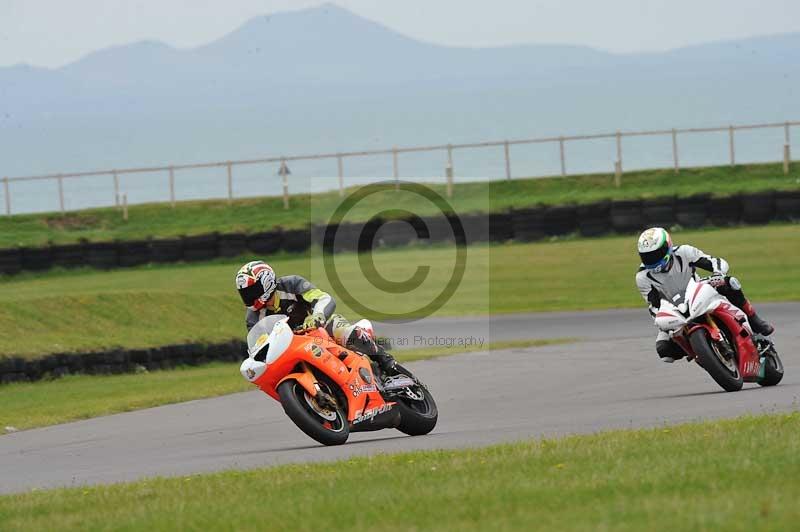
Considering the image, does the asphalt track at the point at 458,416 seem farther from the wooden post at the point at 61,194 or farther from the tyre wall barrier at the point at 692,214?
the wooden post at the point at 61,194

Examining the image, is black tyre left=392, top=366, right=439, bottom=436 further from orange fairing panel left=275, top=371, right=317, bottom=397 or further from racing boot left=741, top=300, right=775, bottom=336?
racing boot left=741, top=300, right=775, bottom=336

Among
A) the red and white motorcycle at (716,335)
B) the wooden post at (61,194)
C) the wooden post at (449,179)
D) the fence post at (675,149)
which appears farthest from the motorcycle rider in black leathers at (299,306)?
the wooden post at (61,194)

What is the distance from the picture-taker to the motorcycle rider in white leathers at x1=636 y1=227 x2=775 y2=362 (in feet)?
43.1

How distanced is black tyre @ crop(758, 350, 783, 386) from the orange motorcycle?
3.65 metres

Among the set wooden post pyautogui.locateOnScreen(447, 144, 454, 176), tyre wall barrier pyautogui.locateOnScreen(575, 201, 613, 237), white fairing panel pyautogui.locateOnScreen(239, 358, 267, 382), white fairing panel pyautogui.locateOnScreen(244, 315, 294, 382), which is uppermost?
wooden post pyautogui.locateOnScreen(447, 144, 454, 176)

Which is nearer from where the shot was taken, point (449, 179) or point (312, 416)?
point (312, 416)

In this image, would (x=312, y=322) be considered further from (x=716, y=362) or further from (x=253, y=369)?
(x=716, y=362)

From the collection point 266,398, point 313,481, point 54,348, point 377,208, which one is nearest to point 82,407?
point 266,398

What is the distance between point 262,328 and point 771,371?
16.4 feet

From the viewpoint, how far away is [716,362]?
1271 cm

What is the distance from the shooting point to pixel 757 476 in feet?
25.0

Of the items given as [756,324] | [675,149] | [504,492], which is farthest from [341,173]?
[504,492]

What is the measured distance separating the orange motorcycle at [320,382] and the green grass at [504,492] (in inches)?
51.8

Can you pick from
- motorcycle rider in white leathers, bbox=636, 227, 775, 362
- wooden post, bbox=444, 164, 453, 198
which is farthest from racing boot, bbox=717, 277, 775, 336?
wooden post, bbox=444, 164, 453, 198
